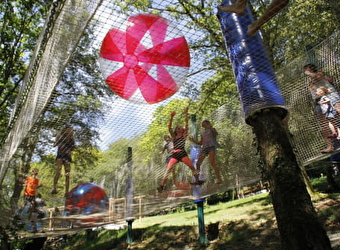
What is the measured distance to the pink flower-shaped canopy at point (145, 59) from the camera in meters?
3.20

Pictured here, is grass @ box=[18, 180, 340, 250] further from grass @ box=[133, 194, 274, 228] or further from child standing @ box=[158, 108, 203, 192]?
child standing @ box=[158, 108, 203, 192]

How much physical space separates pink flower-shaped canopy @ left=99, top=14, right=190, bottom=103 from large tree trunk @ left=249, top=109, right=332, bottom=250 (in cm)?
143

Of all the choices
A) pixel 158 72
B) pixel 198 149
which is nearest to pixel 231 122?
pixel 198 149

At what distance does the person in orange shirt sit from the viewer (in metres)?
4.12

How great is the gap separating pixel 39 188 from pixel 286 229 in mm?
3995

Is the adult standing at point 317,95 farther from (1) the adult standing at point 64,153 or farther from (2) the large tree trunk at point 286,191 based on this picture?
(1) the adult standing at point 64,153

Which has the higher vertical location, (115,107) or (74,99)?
(74,99)

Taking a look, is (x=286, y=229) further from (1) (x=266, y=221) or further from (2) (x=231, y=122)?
(1) (x=266, y=221)

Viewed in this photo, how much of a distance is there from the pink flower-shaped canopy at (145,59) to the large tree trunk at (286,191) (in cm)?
143

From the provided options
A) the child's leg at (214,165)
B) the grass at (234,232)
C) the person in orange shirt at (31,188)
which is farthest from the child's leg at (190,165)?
the person in orange shirt at (31,188)

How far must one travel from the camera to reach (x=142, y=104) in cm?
356

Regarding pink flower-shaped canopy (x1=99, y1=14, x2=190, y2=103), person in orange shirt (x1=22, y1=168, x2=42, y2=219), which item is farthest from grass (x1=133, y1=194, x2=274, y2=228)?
pink flower-shaped canopy (x1=99, y1=14, x2=190, y2=103)

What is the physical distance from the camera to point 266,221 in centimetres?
486

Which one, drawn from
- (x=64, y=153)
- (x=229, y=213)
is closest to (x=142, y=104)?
(x=64, y=153)
